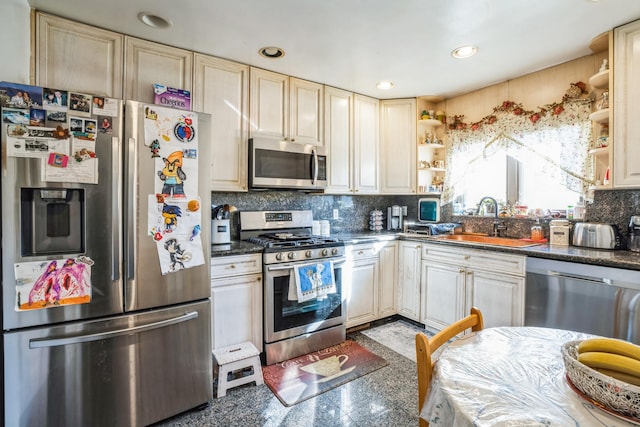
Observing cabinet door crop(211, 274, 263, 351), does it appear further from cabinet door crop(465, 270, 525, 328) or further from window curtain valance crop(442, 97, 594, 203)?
window curtain valance crop(442, 97, 594, 203)

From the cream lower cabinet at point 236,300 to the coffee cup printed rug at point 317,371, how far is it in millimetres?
266

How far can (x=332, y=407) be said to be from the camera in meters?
1.89

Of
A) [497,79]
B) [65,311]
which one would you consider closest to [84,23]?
[65,311]

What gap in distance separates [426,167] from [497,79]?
1.05 m

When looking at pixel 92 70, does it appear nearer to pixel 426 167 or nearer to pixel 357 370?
pixel 357 370

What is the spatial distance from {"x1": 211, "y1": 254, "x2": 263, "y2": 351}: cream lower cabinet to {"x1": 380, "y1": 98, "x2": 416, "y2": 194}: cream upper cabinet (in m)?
1.87

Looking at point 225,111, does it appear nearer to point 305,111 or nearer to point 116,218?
point 305,111

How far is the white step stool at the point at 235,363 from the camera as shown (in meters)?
2.00

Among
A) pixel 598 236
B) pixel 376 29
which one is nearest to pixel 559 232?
A: pixel 598 236

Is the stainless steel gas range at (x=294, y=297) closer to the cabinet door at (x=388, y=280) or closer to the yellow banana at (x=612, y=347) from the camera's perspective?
Result: the cabinet door at (x=388, y=280)

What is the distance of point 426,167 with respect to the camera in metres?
3.45

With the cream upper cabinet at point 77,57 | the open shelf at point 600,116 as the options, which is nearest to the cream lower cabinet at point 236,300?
the cream upper cabinet at point 77,57

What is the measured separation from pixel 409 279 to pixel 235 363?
1854mm

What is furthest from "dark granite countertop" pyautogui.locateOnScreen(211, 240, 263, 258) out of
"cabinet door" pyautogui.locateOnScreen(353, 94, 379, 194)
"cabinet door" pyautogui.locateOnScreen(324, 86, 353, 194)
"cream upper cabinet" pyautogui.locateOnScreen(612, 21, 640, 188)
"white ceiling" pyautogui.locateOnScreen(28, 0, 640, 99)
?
"cream upper cabinet" pyautogui.locateOnScreen(612, 21, 640, 188)
